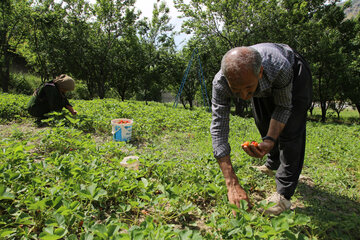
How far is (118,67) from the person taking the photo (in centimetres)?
2034

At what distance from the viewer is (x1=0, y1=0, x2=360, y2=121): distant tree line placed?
13.4 metres

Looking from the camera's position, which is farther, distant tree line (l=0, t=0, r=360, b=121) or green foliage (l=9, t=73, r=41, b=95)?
green foliage (l=9, t=73, r=41, b=95)


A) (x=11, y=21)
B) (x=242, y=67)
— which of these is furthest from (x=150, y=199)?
(x=11, y=21)

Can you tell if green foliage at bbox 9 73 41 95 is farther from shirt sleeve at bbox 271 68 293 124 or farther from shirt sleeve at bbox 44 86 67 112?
shirt sleeve at bbox 271 68 293 124

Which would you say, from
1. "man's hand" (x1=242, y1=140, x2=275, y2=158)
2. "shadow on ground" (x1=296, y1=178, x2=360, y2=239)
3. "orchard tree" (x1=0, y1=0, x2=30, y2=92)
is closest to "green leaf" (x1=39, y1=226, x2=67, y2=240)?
"man's hand" (x1=242, y1=140, x2=275, y2=158)

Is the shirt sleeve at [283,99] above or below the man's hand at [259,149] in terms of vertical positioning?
above

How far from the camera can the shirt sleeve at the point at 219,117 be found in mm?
1799

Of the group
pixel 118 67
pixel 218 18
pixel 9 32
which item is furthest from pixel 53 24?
pixel 218 18

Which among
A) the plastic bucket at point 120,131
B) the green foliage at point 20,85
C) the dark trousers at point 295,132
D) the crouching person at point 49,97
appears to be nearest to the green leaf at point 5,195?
the dark trousers at point 295,132

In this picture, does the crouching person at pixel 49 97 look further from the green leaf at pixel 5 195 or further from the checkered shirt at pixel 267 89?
the checkered shirt at pixel 267 89

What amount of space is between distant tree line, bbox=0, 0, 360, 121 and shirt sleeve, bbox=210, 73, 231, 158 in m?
12.9

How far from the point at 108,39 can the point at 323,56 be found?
16.3 meters

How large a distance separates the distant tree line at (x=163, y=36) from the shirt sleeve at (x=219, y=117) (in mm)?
12852

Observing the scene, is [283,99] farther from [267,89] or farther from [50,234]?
[50,234]
